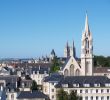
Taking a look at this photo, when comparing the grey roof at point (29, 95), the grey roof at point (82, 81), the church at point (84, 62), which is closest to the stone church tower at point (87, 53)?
the church at point (84, 62)

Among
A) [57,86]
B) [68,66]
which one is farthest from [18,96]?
[68,66]

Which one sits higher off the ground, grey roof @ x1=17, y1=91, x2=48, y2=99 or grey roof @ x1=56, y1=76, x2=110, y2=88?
grey roof @ x1=56, y1=76, x2=110, y2=88

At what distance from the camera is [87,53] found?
391 ft

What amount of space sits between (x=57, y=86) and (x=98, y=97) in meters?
8.53

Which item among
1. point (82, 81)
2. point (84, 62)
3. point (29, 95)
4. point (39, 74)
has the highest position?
point (84, 62)

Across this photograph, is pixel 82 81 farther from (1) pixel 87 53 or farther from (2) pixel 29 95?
(1) pixel 87 53

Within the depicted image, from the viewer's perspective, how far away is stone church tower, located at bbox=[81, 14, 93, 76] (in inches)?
4648

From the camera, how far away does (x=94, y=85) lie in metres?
87.7

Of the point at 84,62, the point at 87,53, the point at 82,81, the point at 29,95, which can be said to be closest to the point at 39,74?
the point at 84,62

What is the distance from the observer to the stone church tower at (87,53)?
118m

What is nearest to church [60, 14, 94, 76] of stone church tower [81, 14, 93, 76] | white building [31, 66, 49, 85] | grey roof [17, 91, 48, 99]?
stone church tower [81, 14, 93, 76]

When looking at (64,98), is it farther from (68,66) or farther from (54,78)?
(68,66)

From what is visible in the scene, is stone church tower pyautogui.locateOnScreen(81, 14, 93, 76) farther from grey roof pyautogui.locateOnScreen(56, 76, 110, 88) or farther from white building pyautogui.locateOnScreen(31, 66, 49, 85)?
Result: grey roof pyautogui.locateOnScreen(56, 76, 110, 88)

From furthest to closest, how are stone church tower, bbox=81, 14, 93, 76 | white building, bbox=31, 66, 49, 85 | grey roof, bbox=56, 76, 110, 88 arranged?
white building, bbox=31, 66, 49, 85 → stone church tower, bbox=81, 14, 93, 76 → grey roof, bbox=56, 76, 110, 88
